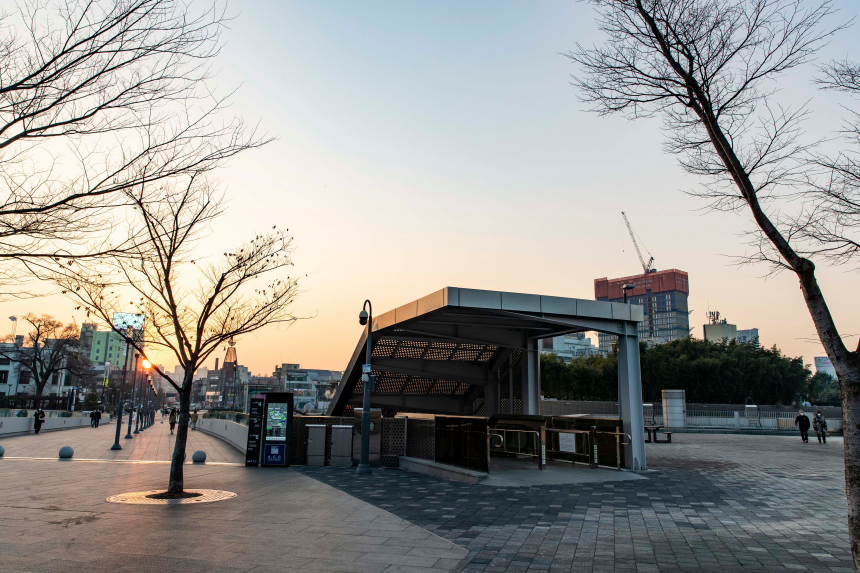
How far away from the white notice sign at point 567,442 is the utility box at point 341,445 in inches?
239

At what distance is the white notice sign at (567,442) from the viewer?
1571 centimetres

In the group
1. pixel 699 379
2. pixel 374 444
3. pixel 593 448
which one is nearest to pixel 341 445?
pixel 374 444

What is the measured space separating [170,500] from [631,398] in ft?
36.2

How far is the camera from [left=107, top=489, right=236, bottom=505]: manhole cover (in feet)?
32.6

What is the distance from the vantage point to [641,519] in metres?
8.54

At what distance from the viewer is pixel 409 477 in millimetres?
13648

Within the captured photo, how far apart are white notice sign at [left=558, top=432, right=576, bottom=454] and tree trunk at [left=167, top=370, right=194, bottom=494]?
1007 cm

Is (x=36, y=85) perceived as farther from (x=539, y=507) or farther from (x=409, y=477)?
(x=409, y=477)

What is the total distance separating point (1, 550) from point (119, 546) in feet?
4.00

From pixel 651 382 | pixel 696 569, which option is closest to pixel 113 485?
pixel 696 569

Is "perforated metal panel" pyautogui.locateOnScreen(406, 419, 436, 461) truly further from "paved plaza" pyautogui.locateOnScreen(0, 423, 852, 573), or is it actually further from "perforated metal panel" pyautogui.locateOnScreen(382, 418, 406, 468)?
"paved plaza" pyautogui.locateOnScreen(0, 423, 852, 573)

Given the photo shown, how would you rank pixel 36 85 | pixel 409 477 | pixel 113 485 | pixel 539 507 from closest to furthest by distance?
pixel 36 85 < pixel 539 507 < pixel 113 485 < pixel 409 477

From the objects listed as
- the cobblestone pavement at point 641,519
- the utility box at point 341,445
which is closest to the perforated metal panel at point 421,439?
the cobblestone pavement at point 641,519

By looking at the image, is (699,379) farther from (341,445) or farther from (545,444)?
(341,445)
